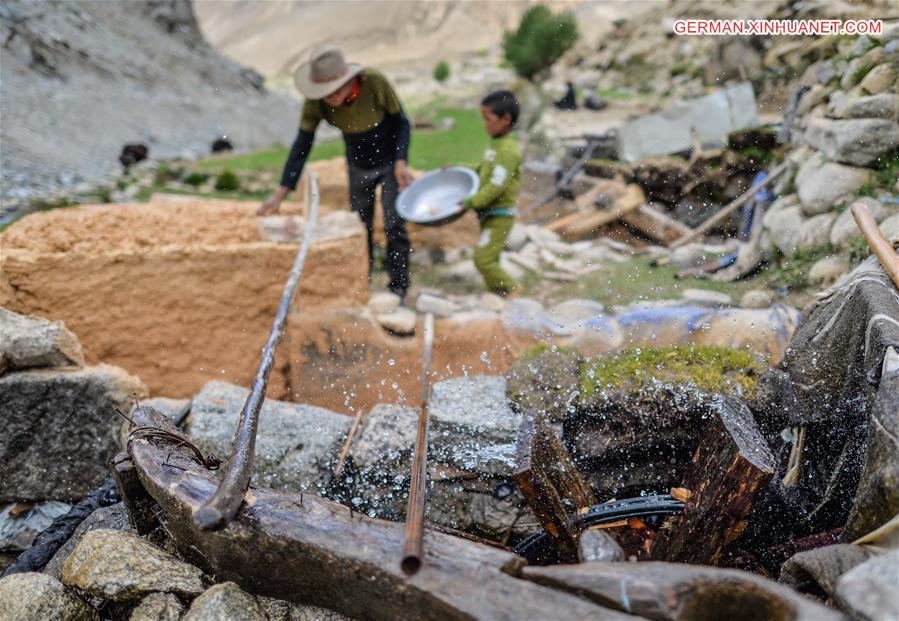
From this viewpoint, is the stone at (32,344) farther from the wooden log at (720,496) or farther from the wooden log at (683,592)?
the wooden log at (720,496)

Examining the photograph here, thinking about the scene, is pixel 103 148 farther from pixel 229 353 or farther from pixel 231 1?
pixel 231 1

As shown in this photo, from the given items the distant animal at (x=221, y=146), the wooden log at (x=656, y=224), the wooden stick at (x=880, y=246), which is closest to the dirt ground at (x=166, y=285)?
the wooden stick at (x=880, y=246)

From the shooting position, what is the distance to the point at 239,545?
6.75ft

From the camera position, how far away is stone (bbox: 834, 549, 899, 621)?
57.7 inches

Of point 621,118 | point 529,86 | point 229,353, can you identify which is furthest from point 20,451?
point 529,86

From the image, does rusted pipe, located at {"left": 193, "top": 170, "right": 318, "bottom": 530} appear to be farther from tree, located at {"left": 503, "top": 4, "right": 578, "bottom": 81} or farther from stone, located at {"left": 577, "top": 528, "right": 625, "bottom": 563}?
tree, located at {"left": 503, "top": 4, "right": 578, "bottom": 81}

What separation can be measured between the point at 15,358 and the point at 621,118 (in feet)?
53.3

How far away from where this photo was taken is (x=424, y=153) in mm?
13461

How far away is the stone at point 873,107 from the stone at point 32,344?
6658 millimetres

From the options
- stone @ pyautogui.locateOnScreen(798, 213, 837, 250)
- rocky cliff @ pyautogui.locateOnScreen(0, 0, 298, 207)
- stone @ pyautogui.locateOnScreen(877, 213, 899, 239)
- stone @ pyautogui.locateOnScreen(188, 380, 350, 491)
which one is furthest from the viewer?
rocky cliff @ pyautogui.locateOnScreen(0, 0, 298, 207)

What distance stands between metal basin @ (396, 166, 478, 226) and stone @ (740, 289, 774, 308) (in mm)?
2628

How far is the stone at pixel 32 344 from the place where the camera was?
3.46 m

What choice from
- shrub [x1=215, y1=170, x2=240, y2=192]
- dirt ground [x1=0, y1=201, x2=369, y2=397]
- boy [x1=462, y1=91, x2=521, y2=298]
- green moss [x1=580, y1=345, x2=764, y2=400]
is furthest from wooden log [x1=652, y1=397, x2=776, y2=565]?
shrub [x1=215, y1=170, x2=240, y2=192]

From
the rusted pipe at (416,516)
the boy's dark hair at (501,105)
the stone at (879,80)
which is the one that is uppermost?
the boy's dark hair at (501,105)
